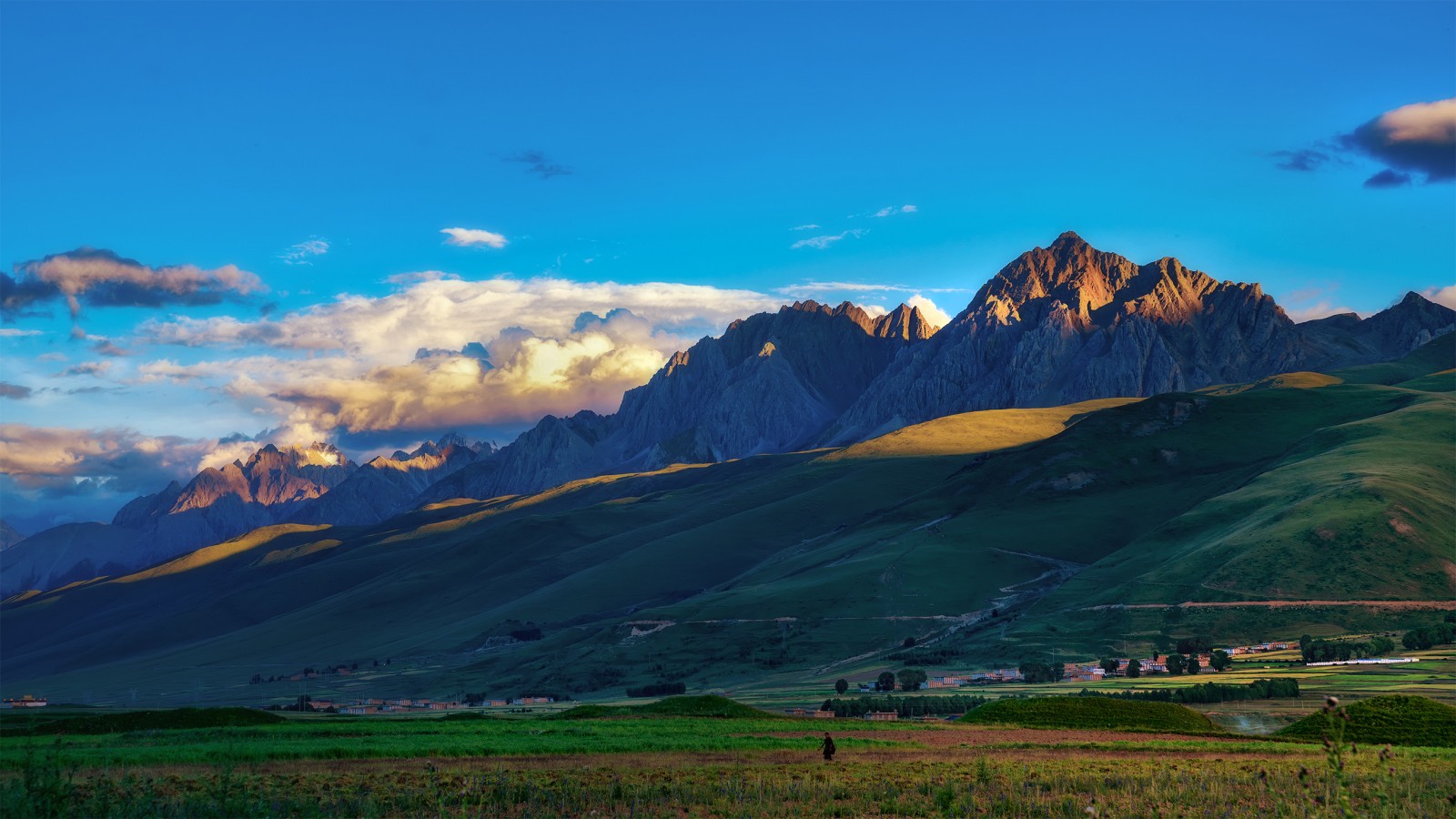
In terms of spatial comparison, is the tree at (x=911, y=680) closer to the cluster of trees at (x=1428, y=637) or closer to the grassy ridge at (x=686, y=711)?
the cluster of trees at (x=1428, y=637)

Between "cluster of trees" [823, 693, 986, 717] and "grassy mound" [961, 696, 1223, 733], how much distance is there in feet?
109

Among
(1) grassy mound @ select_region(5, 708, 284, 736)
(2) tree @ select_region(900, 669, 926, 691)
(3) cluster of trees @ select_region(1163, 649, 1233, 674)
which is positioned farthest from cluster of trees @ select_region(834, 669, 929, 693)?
(1) grassy mound @ select_region(5, 708, 284, 736)

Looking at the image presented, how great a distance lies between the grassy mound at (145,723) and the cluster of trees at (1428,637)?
5268 inches

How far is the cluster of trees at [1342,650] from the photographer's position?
145375 mm

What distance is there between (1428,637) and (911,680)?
6599 centimetres

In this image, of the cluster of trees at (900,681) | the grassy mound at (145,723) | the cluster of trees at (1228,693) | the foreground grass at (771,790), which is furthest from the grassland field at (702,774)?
the cluster of trees at (900,681)

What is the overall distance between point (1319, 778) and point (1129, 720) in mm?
33646

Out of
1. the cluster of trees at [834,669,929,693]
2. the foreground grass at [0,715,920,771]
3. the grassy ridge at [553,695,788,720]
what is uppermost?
the foreground grass at [0,715,920,771]

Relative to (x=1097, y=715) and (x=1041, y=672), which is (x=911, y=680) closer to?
(x=1041, y=672)

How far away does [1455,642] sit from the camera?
150625 mm

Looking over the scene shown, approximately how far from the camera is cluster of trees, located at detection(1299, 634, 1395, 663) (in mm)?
145375

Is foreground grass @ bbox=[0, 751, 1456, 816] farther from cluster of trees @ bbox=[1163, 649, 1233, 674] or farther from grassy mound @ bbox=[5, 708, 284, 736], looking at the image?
cluster of trees @ bbox=[1163, 649, 1233, 674]

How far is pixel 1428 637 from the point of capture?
151 metres

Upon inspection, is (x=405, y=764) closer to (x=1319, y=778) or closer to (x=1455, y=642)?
(x=1319, y=778)
